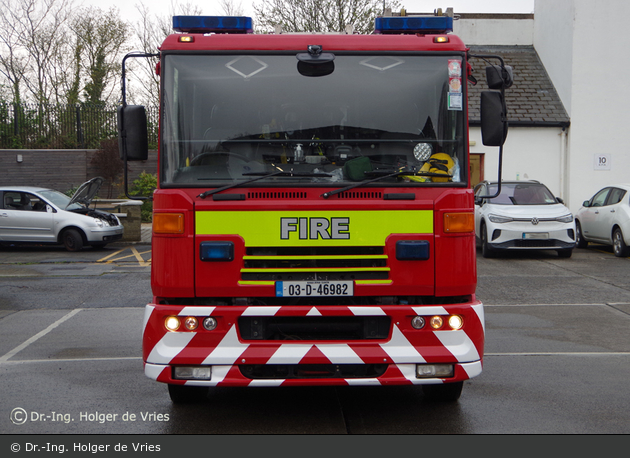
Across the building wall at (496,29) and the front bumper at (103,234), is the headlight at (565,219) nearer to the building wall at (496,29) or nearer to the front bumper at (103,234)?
the front bumper at (103,234)

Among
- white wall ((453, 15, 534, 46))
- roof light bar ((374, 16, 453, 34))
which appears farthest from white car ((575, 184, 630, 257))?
roof light bar ((374, 16, 453, 34))

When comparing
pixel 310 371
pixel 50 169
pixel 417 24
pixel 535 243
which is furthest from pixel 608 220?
pixel 50 169

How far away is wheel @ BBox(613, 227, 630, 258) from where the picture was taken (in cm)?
1403

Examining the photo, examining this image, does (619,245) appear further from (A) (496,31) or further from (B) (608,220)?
(A) (496,31)

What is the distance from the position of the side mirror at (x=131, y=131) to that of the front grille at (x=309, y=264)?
3.69 ft

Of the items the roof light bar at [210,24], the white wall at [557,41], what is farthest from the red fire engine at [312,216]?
the white wall at [557,41]

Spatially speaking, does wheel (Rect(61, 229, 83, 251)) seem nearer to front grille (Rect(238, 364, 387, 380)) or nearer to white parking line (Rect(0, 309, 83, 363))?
white parking line (Rect(0, 309, 83, 363))

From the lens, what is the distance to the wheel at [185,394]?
4832 millimetres

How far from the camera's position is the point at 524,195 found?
14.5m

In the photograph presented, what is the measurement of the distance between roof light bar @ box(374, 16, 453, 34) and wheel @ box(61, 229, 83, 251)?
1294 centimetres

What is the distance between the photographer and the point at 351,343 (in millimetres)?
4211

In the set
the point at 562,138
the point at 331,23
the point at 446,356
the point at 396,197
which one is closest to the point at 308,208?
the point at 396,197

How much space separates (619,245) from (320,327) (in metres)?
11.8

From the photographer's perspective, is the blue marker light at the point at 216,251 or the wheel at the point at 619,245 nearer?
the blue marker light at the point at 216,251
